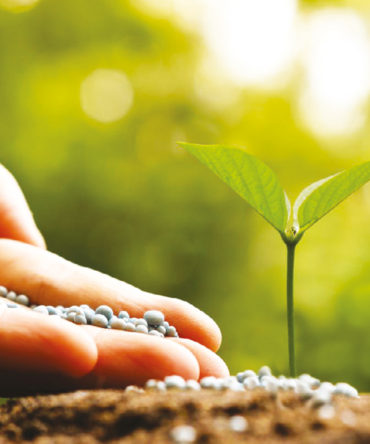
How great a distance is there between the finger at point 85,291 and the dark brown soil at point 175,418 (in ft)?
1.07

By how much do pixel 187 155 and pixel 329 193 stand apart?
2.10 meters

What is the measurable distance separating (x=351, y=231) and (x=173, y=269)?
922mm

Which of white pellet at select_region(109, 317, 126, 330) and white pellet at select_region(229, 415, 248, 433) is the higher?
white pellet at select_region(229, 415, 248, 433)

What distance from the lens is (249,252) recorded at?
9.41 feet

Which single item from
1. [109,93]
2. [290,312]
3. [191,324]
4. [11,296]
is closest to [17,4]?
[109,93]

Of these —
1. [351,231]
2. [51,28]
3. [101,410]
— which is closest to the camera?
[101,410]

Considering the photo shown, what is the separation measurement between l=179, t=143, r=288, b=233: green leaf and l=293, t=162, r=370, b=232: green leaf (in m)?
0.03

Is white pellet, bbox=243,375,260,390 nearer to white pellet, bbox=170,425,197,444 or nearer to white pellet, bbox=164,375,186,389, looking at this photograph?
white pellet, bbox=164,375,186,389

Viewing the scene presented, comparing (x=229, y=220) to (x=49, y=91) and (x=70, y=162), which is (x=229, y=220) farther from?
(x=49, y=91)

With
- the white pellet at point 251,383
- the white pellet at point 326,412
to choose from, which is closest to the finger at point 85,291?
the white pellet at point 251,383

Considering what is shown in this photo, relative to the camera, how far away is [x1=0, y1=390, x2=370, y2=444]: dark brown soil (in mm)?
545

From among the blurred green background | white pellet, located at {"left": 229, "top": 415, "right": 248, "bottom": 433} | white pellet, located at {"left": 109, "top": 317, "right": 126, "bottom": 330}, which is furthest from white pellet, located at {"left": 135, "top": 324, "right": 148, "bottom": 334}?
the blurred green background

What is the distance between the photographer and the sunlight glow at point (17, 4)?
3021mm

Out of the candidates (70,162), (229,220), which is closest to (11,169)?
(70,162)
